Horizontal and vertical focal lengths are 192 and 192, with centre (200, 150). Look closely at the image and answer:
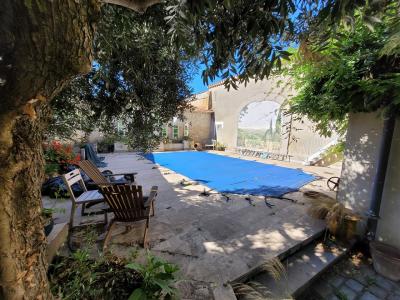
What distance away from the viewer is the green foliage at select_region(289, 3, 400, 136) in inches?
92.4

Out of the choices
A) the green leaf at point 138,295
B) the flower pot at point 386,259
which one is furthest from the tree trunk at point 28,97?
the flower pot at point 386,259

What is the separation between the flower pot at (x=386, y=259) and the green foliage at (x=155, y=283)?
2.98 metres

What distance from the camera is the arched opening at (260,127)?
445 inches

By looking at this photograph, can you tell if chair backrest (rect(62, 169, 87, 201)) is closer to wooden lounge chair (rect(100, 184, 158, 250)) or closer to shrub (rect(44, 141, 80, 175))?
wooden lounge chair (rect(100, 184, 158, 250))

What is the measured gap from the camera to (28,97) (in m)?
0.69

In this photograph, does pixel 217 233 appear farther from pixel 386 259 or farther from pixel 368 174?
pixel 368 174

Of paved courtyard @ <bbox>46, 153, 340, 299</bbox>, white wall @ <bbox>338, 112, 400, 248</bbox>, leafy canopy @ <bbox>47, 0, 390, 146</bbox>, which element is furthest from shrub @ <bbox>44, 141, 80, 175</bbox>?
white wall @ <bbox>338, 112, 400, 248</bbox>

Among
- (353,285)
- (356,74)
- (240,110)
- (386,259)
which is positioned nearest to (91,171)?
(353,285)

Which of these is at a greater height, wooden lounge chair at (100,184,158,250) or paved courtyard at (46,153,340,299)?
wooden lounge chair at (100,184,158,250)

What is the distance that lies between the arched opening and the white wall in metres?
7.57

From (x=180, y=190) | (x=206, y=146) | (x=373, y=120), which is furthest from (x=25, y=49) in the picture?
(x=206, y=146)

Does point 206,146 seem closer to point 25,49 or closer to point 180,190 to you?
point 180,190

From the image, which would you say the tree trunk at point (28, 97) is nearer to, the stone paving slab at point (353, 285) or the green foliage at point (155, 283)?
the green foliage at point (155, 283)

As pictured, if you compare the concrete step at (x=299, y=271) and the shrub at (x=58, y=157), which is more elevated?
the shrub at (x=58, y=157)
